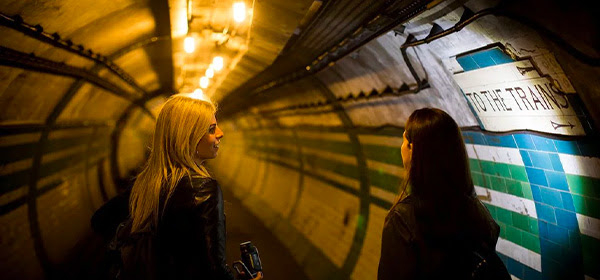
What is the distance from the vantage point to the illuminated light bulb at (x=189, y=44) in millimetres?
7570

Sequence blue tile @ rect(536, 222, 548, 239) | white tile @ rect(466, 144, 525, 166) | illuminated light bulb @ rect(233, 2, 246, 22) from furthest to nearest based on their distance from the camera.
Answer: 1. illuminated light bulb @ rect(233, 2, 246, 22)
2. white tile @ rect(466, 144, 525, 166)
3. blue tile @ rect(536, 222, 548, 239)

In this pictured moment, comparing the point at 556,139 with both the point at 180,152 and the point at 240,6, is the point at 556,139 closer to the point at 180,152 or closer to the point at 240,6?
the point at 180,152

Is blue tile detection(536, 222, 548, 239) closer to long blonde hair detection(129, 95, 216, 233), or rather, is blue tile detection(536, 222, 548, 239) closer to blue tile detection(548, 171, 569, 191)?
blue tile detection(548, 171, 569, 191)

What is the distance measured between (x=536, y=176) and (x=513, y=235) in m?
0.93

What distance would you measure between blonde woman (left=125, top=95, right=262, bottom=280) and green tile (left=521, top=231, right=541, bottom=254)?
359cm

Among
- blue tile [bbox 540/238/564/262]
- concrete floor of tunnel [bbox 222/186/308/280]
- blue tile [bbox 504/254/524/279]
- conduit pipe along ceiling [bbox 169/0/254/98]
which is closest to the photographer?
blue tile [bbox 540/238/564/262]

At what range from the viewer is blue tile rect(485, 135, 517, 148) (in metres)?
3.93

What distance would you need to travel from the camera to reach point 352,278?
6.31 metres

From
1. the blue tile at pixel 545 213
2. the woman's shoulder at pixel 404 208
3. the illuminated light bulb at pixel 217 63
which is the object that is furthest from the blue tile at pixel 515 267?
the illuminated light bulb at pixel 217 63

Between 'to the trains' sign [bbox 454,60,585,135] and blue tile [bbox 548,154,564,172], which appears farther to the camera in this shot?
blue tile [bbox 548,154,564,172]

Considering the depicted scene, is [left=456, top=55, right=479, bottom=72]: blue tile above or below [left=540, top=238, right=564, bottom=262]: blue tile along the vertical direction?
above

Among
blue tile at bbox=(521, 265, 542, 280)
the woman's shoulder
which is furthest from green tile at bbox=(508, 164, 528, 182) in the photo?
the woman's shoulder

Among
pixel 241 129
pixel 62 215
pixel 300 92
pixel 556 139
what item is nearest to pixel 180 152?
pixel 556 139

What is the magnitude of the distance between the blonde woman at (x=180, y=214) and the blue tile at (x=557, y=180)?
3.32m
